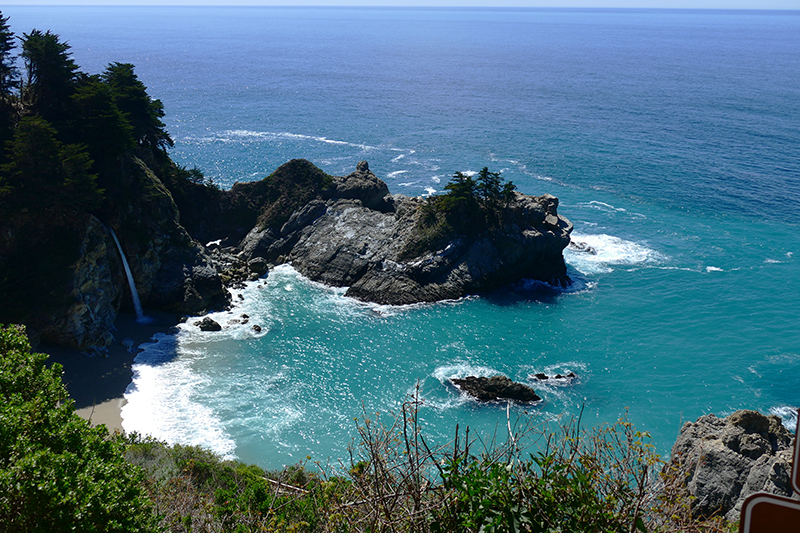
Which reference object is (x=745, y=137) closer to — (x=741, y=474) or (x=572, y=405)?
(x=572, y=405)

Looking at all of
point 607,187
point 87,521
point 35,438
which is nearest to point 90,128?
point 35,438

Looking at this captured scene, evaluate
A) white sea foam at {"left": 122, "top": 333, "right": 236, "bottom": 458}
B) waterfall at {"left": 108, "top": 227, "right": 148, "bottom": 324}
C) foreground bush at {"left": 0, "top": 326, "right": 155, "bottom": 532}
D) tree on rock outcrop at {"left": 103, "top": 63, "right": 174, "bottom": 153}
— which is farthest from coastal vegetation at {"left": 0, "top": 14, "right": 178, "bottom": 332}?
foreground bush at {"left": 0, "top": 326, "right": 155, "bottom": 532}

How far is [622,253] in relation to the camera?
64.3 meters

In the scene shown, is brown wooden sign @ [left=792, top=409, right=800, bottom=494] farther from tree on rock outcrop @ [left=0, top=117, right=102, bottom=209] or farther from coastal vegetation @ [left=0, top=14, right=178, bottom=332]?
tree on rock outcrop @ [left=0, top=117, right=102, bottom=209]

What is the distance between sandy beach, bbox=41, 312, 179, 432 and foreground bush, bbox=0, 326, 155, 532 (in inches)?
741

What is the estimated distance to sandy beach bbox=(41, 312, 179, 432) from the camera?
37.6m

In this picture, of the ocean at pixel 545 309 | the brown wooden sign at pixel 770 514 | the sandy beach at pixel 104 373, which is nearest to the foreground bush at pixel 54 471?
the ocean at pixel 545 309

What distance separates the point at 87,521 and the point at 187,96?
5925 inches

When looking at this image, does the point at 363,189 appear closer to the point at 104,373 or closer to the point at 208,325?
the point at 208,325

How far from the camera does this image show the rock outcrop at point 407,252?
5562cm

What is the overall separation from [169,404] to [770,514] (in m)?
41.8

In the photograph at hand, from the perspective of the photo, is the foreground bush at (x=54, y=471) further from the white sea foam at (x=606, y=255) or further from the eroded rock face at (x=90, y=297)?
the white sea foam at (x=606, y=255)

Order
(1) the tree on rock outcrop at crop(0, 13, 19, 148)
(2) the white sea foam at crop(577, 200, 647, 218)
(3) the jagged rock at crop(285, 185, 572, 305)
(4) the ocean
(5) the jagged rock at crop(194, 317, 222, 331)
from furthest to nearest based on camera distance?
(2) the white sea foam at crop(577, 200, 647, 218), (3) the jagged rock at crop(285, 185, 572, 305), (5) the jagged rock at crop(194, 317, 222, 331), (1) the tree on rock outcrop at crop(0, 13, 19, 148), (4) the ocean

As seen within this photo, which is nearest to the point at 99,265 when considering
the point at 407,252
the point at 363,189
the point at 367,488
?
the point at 407,252
